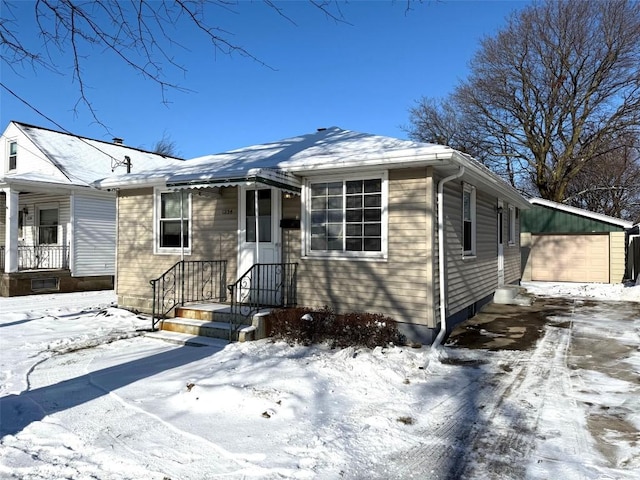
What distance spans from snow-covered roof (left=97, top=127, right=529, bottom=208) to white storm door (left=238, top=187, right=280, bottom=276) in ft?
2.07

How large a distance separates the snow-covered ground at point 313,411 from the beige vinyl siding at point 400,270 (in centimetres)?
89

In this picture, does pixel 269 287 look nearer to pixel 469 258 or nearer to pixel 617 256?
pixel 469 258

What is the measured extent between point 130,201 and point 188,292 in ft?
8.77

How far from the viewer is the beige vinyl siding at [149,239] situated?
8.88 meters

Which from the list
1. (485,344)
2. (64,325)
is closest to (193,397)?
(485,344)

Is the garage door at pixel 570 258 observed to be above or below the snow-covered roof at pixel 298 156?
below

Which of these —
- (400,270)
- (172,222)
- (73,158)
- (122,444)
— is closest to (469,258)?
(400,270)

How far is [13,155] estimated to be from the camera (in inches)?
724

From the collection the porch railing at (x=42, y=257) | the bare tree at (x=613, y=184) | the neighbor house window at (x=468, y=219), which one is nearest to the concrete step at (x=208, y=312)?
the neighbor house window at (x=468, y=219)

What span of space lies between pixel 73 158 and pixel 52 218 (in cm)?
292

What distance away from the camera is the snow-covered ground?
10.6 ft

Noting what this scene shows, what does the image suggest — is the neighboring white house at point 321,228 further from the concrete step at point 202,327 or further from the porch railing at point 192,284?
the concrete step at point 202,327

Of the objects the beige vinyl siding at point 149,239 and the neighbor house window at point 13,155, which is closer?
the beige vinyl siding at point 149,239

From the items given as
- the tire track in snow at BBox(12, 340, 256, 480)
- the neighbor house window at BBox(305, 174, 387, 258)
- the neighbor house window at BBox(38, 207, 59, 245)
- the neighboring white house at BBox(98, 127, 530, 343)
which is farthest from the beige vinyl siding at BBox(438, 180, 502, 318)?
the neighbor house window at BBox(38, 207, 59, 245)
